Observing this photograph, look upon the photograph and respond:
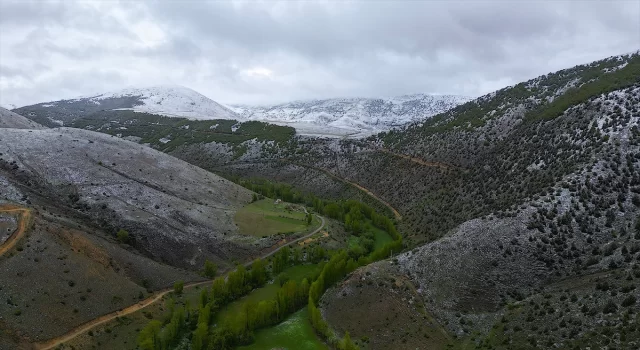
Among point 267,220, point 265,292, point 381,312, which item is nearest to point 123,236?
point 265,292

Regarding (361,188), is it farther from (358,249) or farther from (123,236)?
(123,236)

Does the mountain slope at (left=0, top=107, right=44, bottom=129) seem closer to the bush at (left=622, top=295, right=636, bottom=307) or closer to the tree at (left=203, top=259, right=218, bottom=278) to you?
the tree at (left=203, top=259, right=218, bottom=278)

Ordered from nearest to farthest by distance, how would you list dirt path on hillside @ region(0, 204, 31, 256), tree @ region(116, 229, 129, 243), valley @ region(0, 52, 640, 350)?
valley @ region(0, 52, 640, 350) < dirt path on hillside @ region(0, 204, 31, 256) < tree @ region(116, 229, 129, 243)

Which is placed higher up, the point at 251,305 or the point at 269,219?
the point at 269,219

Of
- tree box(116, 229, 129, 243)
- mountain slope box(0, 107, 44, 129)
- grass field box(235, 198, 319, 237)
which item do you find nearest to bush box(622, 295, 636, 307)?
grass field box(235, 198, 319, 237)

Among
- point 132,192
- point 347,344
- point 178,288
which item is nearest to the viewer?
point 347,344

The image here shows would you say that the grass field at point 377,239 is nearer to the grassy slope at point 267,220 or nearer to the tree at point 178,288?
the grassy slope at point 267,220
